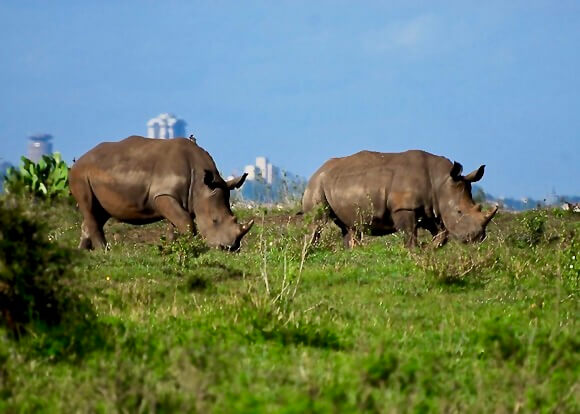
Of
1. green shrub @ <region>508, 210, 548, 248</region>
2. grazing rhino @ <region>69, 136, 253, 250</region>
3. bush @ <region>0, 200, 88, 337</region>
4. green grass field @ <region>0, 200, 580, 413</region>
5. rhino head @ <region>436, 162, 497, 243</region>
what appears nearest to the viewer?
green grass field @ <region>0, 200, 580, 413</region>

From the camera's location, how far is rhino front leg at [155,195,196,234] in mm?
17091

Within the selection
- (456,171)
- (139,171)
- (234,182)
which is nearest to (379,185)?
(456,171)

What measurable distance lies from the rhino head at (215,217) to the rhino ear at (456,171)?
362 cm

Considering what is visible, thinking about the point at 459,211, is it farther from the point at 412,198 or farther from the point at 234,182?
the point at 234,182

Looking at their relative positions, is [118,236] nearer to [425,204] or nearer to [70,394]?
[425,204]

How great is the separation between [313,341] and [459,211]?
11011 millimetres

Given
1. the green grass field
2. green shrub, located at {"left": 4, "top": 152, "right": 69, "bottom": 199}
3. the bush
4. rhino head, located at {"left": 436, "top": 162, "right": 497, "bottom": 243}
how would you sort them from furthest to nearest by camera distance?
green shrub, located at {"left": 4, "top": 152, "right": 69, "bottom": 199} < rhino head, located at {"left": 436, "top": 162, "right": 497, "bottom": 243} < the bush < the green grass field

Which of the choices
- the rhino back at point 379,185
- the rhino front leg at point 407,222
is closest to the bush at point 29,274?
the rhino back at point 379,185

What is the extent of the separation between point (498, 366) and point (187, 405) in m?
2.57

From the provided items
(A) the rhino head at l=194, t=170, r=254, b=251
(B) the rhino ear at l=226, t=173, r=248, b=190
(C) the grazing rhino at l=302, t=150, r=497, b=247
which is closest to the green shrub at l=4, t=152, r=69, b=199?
(B) the rhino ear at l=226, t=173, r=248, b=190

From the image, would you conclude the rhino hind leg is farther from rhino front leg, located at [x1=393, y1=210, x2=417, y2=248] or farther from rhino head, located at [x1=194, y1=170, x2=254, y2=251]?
rhino front leg, located at [x1=393, y1=210, x2=417, y2=248]

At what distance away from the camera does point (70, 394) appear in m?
5.49

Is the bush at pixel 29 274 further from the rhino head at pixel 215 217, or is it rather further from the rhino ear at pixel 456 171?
the rhino ear at pixel 456 171

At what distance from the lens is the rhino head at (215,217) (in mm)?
17348
